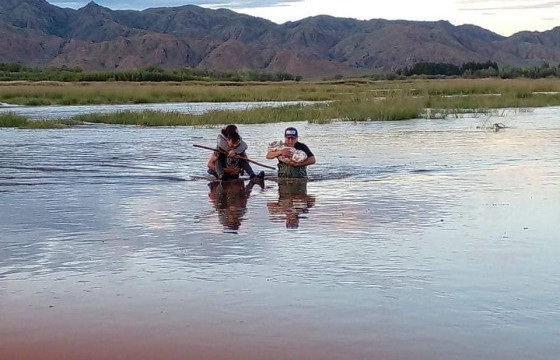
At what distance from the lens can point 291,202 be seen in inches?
509

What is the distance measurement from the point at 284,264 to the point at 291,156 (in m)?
6.90

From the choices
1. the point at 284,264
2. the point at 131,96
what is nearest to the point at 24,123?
the point at 131,96

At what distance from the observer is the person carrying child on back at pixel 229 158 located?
15.6 m

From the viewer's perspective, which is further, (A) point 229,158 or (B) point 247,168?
(B) point 247,168

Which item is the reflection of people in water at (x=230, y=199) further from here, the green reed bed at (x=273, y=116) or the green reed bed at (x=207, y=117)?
the green reed bed at (x=207, y=117)

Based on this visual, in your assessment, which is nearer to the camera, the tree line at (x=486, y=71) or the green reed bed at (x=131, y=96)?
the green reed bed at (x=131, y=96)

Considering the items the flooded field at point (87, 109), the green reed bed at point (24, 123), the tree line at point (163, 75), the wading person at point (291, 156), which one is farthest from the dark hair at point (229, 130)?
the tree line at point (163, 75)

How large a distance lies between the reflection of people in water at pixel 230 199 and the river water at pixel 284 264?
1.4 inches

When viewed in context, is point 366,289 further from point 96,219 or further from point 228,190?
point 228,190

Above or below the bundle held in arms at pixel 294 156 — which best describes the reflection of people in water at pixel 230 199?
below

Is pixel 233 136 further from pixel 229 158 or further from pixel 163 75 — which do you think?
pixel 163 75

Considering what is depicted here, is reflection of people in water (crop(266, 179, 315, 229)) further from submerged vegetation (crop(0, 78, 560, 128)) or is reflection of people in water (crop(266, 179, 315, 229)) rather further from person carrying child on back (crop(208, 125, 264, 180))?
submerged vegetation (crop(0, 78, 560, 128))

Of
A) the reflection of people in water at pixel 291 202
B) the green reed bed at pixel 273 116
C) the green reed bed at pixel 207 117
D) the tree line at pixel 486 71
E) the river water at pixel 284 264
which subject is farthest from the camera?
the tree line at pixel 486 71

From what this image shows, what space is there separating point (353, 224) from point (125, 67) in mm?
158784
